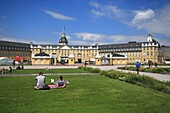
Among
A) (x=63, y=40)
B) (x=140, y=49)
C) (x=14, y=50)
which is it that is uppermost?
(x=63, y=40)

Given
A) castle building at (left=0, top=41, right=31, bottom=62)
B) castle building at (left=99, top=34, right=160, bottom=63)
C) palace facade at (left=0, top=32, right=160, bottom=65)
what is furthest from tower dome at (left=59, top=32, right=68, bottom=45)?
castle building at (left=99, top=34, right=160, bottom=63)

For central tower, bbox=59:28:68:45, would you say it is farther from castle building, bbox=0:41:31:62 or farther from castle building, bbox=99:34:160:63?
castle building, bbox=99:34:160:63

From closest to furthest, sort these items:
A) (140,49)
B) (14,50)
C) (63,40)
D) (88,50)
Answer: (140,49) → (14,50) → (63,40) → (88,50)

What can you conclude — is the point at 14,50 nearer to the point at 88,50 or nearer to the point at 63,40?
the point at 63,40

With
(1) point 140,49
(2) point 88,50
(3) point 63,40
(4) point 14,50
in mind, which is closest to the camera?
(1) point 140,49

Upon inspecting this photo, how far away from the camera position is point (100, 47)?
14225cm

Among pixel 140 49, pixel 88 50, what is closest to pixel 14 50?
pixel 88 50

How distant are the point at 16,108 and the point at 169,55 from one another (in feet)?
386

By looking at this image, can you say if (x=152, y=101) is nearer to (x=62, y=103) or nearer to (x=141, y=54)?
(x=62, y=103)

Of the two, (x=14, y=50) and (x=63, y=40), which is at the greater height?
(x=63, y=40)

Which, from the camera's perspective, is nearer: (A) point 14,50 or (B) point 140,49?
(B) point 140,49

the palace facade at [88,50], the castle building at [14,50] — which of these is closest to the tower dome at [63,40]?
the palace facade at [88,50]

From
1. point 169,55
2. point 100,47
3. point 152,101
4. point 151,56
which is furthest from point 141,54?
point 152,101

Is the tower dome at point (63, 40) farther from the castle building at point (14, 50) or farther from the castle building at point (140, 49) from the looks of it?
the castle building at point (140, 49)
